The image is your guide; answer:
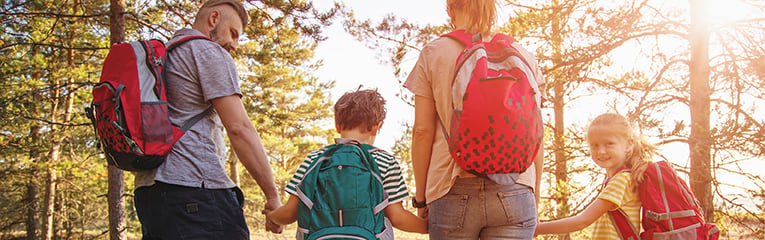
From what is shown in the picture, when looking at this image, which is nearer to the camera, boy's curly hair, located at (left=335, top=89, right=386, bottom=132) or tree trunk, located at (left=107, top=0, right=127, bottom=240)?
boy's curly hair, located at (left=335, top=89, right=386, bottom=132)

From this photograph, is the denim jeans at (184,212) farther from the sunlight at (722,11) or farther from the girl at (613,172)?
the sunlight at (722,11)

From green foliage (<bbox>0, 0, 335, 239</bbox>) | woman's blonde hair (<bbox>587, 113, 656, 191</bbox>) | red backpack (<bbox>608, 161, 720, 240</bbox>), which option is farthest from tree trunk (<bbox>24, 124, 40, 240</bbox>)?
red backpack (<bbox>608, 161, 720, 240</bbox>)

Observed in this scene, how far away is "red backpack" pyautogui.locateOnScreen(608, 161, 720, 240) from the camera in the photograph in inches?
97.9

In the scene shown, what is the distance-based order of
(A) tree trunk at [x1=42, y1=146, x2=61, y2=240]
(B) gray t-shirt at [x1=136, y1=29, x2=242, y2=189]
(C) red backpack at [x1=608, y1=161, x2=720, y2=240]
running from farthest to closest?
1. (A) tree trunk at [x1=42, y1=146, x2=61, y2=240]
2. (C) red backpack at [x1=608, y1=161, x2=720, y2=240]
3. (B) gray t-shirt at [x1=136, y1=29, x2=242, y2=189]

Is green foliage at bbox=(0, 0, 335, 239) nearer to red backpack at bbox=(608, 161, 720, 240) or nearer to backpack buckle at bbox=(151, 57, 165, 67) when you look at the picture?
backpack buckle at bbox=(151, 57, 165, 67)

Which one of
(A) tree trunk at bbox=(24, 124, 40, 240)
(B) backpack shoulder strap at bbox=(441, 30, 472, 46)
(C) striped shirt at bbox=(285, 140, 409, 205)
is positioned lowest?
(A) tree trunk at bbox=(24, 124, 40, 240)

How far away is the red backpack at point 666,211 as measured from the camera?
2486 millimetres

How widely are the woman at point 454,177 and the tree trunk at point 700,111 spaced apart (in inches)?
201

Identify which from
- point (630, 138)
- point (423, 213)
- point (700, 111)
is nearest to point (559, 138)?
point (700, 111)

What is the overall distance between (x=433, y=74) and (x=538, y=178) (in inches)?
24.5

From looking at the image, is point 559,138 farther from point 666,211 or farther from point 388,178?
point 388,178

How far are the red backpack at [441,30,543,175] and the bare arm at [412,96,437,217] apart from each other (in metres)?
0.15

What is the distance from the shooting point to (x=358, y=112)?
228cm

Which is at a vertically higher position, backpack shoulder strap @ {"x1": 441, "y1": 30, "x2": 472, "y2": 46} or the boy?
backpack shoulder strap @ {"x1": 441, "y1": 30, "x2": 472, "y2": 46}
